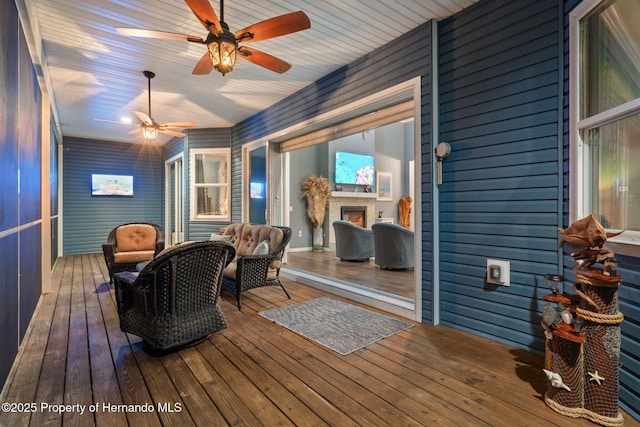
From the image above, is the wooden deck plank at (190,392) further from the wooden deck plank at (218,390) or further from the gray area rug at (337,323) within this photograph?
the gray area rug at (337,323)

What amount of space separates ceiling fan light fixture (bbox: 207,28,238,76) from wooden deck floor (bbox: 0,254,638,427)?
222 centimetres

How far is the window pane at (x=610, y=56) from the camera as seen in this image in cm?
174

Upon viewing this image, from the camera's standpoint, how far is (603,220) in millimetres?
1998

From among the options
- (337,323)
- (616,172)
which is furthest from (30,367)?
(616,172)

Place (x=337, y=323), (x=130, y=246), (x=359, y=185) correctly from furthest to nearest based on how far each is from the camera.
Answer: (x=359, y=185), (x=130, y=246), (x=337, y=323)

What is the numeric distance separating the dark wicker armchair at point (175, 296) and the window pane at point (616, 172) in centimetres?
263

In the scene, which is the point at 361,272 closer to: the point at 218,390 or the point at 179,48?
the point at 218,390

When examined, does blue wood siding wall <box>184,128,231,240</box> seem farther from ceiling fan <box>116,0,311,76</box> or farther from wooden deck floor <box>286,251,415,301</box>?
ceiling fan <box>116,0,311,76</box>

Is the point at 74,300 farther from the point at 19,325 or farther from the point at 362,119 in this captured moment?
the point at 362,119

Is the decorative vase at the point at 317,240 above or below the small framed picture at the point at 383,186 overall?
below

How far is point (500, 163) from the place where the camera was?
2.58m

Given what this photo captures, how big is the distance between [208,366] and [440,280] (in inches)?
83.6

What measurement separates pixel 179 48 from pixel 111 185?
615 cm

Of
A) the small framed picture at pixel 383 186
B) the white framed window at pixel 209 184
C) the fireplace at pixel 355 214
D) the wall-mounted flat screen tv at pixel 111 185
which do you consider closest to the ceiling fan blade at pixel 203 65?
the white framed window at pixel 209 184
